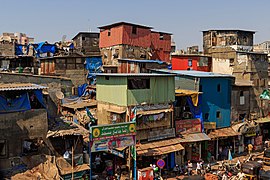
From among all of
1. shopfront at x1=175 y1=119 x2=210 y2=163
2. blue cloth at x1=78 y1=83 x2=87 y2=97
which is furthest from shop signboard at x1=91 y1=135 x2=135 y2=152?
blue cloth at x1=78 y1=83 x2=87 y2=97

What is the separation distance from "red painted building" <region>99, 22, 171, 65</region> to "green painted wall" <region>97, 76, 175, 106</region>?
1469 centimetres

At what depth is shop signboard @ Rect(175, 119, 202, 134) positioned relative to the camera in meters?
29.8

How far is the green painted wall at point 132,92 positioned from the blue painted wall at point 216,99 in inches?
191

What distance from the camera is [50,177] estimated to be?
65.8 feet

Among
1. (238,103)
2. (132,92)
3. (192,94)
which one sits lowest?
(238,103)

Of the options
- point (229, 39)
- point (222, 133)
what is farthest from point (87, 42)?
point (222, 133)

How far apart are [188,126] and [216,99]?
480 centimetres

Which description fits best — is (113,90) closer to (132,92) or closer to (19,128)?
(132,92)

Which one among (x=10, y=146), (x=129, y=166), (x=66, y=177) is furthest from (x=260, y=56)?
(x=10, y=146)

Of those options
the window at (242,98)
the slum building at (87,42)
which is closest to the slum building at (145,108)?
the window at (242,98)

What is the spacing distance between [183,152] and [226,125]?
6.85 m

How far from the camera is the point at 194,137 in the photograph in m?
29.9

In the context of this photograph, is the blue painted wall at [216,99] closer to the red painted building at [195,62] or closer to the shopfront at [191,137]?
the shopfront at [191,137]

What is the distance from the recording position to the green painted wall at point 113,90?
26.4 m
